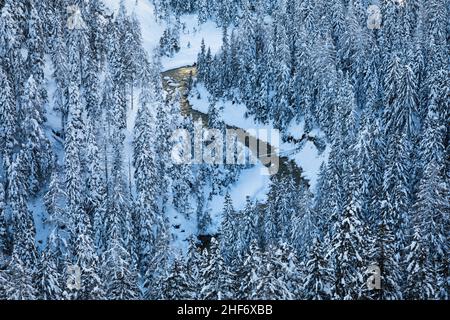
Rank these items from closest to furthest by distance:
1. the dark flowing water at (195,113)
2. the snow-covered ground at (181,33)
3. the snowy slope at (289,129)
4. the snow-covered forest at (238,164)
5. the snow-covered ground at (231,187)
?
the snow-covered forest at (238,164) → the snow-covered ground at (231,187) → the snowy slope at (289,129) → the dark flowing water at (195,113) → the snow-covered ground at (181,33)

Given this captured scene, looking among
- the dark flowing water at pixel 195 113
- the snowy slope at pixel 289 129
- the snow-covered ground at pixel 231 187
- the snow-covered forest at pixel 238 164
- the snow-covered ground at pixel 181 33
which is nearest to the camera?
the snow-covered forest at pixel 238 164

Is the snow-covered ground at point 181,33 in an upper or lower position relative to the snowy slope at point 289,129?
upper

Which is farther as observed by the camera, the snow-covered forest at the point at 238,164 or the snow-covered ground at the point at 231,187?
the snow-covered ground at the point at 231,187

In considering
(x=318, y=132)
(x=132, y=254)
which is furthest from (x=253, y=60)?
(x=132, y=254)

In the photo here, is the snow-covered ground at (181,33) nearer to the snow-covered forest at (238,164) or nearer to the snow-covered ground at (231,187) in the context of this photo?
the snow-covered ground at (231,187)

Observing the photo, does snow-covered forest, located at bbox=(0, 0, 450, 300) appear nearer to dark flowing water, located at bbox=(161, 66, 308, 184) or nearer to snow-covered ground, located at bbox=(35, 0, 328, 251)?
snow-covered ground, located at bbox=(35, 0, 328, 251)

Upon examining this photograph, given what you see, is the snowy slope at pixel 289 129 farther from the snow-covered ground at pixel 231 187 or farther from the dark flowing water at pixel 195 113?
the dark flowing water at pixel 195 113

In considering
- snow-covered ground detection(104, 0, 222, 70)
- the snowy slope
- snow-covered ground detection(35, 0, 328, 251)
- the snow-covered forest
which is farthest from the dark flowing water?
snow-covered ground detection(104, 0, 222, 70)

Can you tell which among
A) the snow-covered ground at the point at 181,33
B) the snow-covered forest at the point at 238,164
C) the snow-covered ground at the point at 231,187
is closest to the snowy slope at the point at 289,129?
the snow-covered ground at the point at 231,187

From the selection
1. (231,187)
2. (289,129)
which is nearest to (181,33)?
(289,129)
